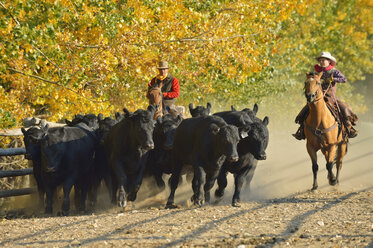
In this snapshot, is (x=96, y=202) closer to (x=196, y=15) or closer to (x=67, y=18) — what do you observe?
(x=67, y=18)

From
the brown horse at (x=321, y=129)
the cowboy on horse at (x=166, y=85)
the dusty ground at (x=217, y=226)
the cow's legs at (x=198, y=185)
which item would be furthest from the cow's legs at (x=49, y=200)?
the brown horse at (x=321, y=129)

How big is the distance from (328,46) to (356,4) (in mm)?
5470

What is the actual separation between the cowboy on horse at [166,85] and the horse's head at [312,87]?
9.10 ft

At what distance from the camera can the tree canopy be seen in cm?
1181

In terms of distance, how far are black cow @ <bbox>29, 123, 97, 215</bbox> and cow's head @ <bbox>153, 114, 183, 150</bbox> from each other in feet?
4.33

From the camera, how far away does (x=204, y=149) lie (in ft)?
37.7

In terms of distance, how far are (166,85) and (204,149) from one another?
382 centimetres

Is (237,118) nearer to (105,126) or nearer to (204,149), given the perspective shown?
(204,149)

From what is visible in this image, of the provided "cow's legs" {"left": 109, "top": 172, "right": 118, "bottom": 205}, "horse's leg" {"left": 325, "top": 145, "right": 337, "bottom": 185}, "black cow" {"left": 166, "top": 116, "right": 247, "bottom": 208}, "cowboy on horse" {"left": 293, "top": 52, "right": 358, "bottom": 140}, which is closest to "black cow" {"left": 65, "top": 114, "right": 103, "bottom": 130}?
"cow's legs" {"left": 109, "top": 172, "right": 118, "bottom": 205}

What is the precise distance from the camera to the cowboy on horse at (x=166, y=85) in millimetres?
14611

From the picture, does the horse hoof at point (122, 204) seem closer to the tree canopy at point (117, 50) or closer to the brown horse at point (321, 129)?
the tree canopy at point (117, 50)

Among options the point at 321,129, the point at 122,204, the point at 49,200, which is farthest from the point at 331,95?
the point at 49,200

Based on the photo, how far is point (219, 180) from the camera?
12.4 m

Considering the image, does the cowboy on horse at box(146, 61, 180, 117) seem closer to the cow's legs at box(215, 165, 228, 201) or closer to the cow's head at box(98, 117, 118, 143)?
the cow's head at box(98, 117, 118, 143)
